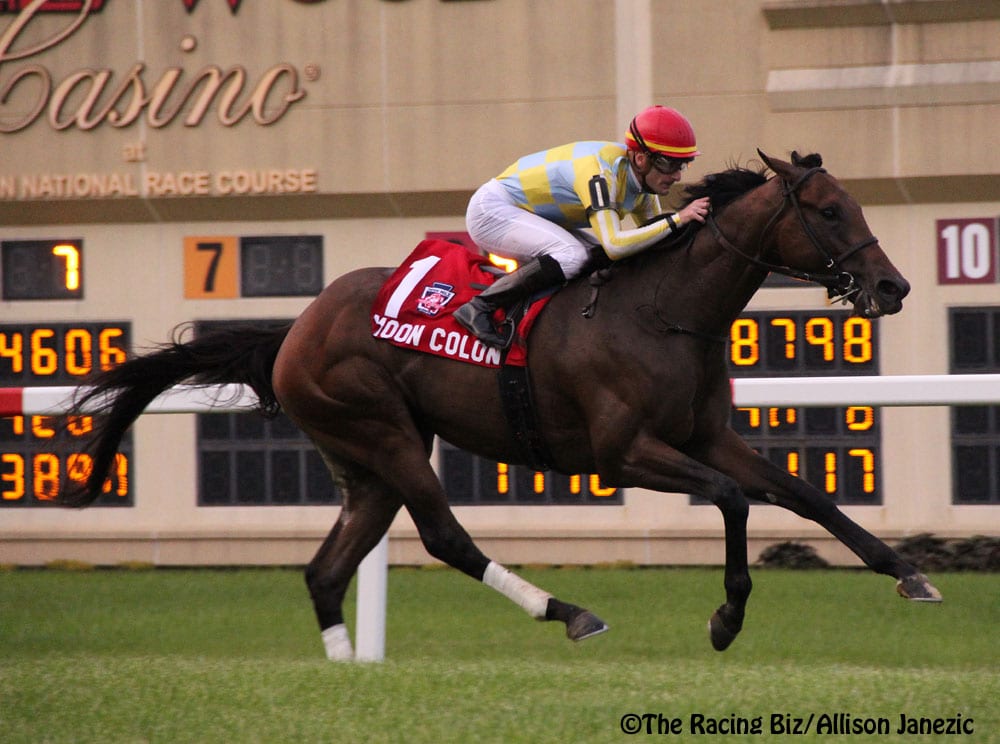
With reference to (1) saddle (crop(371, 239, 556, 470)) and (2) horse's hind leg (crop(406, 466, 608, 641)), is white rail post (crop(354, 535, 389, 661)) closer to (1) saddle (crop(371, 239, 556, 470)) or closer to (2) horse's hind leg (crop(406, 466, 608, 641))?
(2) horse's hind leg (crop(406, 466, 608, 641))

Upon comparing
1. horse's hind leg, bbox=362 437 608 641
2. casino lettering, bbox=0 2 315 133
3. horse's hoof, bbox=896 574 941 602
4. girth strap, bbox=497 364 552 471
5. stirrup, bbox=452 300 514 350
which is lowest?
horse's hoof, bbox=896 574 941 602

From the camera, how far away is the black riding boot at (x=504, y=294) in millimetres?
4977

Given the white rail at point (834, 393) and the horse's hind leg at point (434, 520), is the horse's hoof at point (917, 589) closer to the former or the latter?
the white rail at point (834, 393)

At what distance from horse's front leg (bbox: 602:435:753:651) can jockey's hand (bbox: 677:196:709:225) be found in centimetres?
69

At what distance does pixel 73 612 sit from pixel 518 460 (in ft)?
10.1

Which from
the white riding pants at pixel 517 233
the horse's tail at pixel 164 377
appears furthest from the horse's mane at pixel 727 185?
the horse's tail at pixel 164 377

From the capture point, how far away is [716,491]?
15.1 ft

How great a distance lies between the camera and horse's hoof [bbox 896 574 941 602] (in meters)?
4.46

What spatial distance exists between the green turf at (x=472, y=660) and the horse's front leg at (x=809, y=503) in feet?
0.91

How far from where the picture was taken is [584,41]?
870 cm

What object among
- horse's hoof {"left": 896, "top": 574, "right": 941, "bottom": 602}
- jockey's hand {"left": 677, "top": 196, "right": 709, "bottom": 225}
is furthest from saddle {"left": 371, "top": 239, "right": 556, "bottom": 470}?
horse's hoof {"left": 896, "top": 574, "right": 941, "bottom": 602}

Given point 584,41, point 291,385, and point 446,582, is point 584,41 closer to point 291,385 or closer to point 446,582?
point 446,582

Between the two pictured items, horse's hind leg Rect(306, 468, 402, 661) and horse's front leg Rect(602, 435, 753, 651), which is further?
horse's hind leg Rect(306, 468, 402, 661)

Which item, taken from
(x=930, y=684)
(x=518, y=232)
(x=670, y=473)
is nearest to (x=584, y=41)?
(x=518, y=232)
